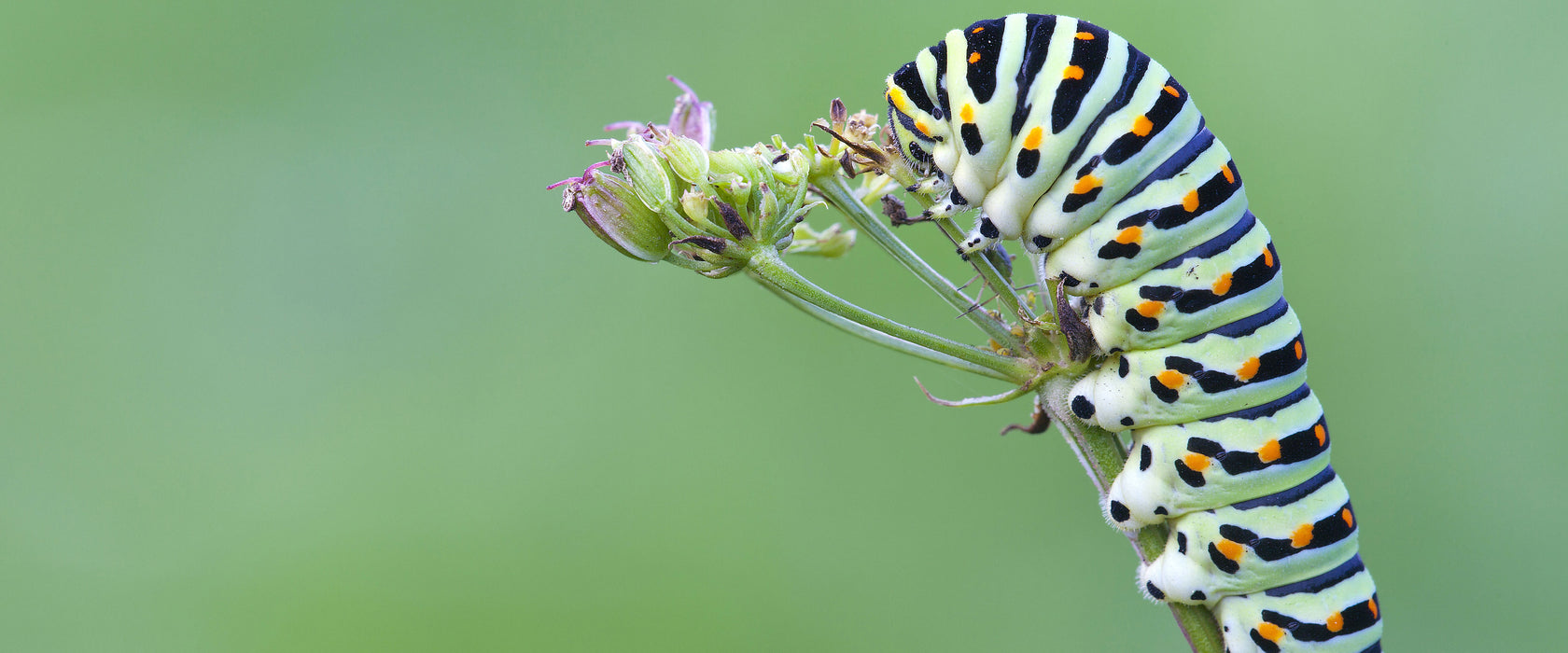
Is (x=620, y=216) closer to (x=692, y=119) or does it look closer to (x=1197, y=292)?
(x=692, y=119)

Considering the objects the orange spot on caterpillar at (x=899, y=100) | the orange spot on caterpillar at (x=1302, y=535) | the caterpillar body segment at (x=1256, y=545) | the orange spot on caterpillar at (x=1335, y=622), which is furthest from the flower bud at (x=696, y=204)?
the orange spot on caterpillar at (x=1335, y=622)

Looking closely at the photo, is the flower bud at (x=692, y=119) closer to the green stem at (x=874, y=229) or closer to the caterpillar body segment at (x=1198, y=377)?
the green stem at (x=874, y=229)

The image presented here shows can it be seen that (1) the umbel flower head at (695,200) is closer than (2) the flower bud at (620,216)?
Yes

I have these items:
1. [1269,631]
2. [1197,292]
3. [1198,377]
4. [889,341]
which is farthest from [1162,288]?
[1269,631]

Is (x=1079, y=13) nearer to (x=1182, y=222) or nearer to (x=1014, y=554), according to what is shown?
(x=1014, y=554)

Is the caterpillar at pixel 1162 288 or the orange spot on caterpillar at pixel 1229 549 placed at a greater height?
the caterpillar at pixel 1162 288

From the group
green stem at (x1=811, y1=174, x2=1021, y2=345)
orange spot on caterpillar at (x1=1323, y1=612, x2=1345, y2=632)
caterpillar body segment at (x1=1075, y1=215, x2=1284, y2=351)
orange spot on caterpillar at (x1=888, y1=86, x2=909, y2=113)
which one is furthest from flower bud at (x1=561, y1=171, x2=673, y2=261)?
orange spot on caterpillar at (x1=1323, y1=612, x2=1345, y2=632)
